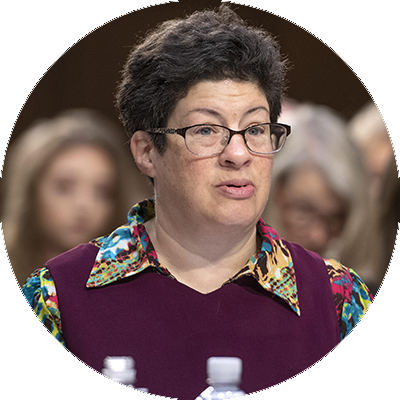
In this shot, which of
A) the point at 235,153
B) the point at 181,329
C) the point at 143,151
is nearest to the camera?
the point at 235,153

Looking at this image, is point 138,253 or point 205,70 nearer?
point 205,70

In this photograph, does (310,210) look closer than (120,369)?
No

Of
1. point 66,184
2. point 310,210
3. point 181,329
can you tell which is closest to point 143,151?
point 66,184

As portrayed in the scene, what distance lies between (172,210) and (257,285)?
0.43m

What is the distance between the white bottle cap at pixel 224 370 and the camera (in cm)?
196

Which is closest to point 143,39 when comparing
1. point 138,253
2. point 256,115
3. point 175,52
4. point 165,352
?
point 175,52

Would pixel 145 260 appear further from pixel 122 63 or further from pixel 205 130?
pixel 122 63

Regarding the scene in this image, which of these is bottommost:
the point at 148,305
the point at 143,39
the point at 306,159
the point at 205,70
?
the point at 148,305

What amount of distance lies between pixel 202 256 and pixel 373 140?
0.91 m

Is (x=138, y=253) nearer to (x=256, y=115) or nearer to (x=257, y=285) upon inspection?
(x=257, y=285)

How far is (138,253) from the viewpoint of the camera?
6.77 feet

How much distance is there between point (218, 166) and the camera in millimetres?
1855

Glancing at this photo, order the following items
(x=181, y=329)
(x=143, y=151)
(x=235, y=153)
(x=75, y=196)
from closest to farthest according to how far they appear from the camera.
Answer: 1. (x=235, y=153)
2. (x=181, y=329)
3. (x=143, y=151)
4. (x=75, y=196)

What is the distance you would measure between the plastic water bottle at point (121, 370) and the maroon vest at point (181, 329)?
2 centimetres
